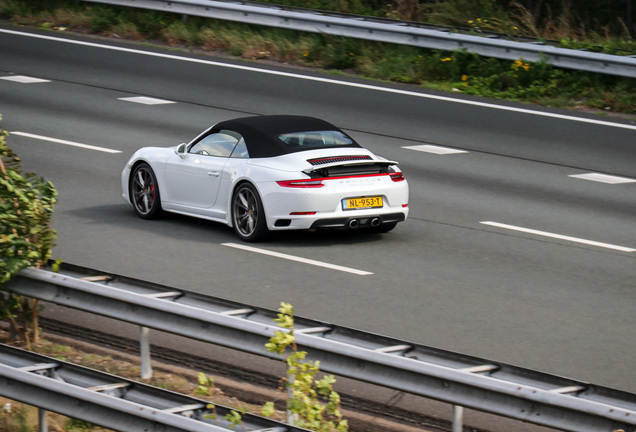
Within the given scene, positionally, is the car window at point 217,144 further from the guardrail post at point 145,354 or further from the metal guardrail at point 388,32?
the metal guardrail at point 388,32

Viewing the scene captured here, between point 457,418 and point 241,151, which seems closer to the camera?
point 457,418

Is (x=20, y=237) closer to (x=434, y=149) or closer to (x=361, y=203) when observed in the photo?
(x=361, y=203)

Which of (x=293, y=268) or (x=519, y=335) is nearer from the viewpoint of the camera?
(x=519, y=335)

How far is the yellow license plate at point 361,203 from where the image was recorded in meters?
12.1

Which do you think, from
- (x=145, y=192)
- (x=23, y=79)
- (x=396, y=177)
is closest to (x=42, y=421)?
(x=396, y=177)

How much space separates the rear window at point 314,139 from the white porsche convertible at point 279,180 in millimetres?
11

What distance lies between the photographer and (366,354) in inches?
259

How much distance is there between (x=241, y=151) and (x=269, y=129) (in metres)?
0.41

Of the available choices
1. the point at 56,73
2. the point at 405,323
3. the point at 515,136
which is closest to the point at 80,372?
the point at 405,323

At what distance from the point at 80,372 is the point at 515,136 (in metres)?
12.3

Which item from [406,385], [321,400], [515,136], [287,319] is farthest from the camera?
[515,136]

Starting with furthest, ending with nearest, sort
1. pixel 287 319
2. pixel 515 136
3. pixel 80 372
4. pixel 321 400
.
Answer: pixel 515 136 → pixel 321 400 → pixel 80 372 → pixel 287 319

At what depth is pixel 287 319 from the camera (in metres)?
6.02

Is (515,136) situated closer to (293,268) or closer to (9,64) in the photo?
(293,268)
